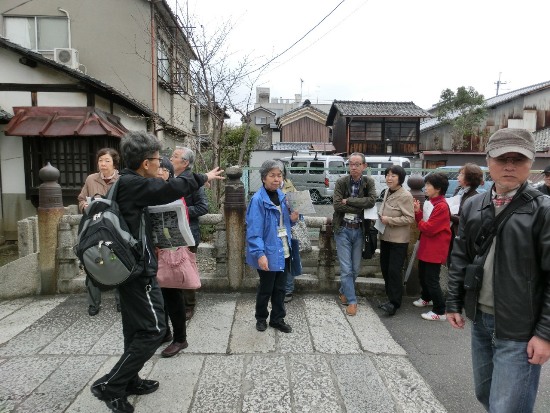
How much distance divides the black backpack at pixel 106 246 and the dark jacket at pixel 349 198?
2646 millimetres

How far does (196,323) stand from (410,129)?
26.2 meters

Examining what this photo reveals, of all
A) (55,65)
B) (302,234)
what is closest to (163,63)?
(55,65)

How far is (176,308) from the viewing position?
3.46 metres

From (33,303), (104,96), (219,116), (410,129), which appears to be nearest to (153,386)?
(33,303)

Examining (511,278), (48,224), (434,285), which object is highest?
(511,278)

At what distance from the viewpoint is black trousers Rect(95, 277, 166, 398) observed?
8.57ft

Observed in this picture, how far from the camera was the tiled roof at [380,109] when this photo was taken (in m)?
26.7

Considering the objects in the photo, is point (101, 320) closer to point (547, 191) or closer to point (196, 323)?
point (196, 323)

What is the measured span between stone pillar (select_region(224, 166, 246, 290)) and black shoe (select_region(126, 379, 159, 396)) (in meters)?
2.23

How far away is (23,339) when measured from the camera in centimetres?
391

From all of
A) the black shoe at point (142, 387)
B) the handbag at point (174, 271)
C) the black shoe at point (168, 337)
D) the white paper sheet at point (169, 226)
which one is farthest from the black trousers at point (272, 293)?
the black shoe at point (142, 387)

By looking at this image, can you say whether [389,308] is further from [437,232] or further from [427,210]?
[427,210]

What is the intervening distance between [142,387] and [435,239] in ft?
11.4

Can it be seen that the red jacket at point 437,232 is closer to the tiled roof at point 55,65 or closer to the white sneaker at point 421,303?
the white sneaker at point 421,303
